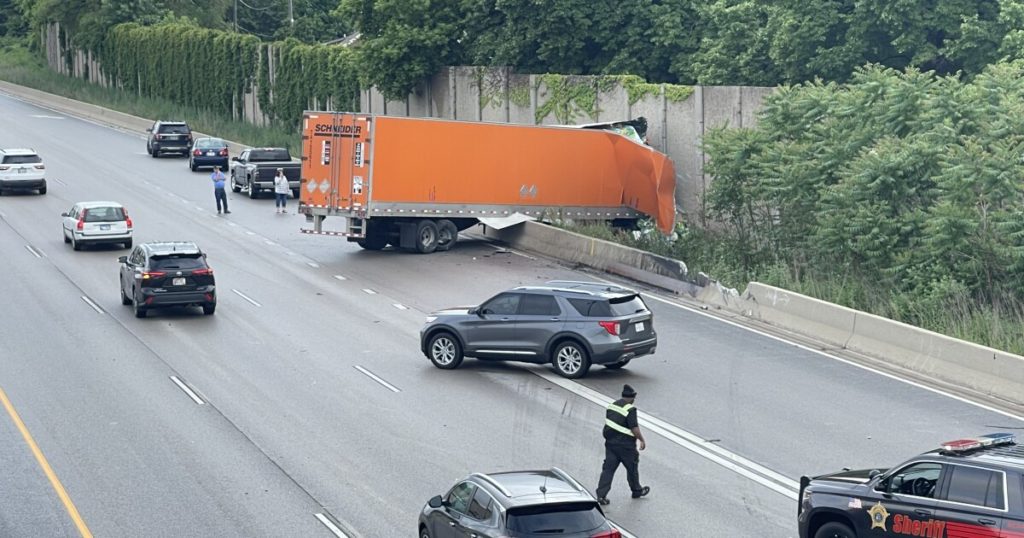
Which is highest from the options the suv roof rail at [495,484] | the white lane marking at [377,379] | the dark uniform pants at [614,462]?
the suv roof rail at [495,484]

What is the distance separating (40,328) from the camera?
1122 inches

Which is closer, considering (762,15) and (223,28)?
(762,15)

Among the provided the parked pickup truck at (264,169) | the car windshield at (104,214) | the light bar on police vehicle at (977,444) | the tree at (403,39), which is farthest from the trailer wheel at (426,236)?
the light bar on police vehicle at (977,444)

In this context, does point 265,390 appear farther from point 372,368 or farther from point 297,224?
point 297,224

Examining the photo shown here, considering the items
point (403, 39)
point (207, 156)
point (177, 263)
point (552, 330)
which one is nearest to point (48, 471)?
point (552, 330)

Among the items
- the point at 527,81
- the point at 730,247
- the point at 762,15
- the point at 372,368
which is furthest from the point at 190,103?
the point at 372,368

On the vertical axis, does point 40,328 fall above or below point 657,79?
below

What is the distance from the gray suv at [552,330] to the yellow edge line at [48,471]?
7261 mm

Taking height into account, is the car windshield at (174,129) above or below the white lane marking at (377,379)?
above

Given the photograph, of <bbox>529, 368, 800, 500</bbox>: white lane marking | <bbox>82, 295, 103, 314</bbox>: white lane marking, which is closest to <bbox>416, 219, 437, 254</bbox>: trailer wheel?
<bbox>82, 295, 103, 314</bbox>: white lane marking

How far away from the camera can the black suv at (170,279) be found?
2917 centimetres

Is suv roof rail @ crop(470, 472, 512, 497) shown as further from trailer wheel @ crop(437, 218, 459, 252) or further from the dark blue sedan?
the dark blue sedan

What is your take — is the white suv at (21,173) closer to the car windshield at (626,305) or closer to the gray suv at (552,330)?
the gray suv at (552,330)

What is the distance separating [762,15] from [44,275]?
2378cm
